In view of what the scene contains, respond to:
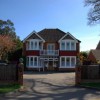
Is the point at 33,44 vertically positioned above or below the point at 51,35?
below

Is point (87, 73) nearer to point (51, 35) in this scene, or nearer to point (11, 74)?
point (11, 74)

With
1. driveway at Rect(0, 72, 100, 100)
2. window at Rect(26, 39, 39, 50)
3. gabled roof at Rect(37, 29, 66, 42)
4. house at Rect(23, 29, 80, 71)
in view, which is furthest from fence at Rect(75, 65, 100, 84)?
gabled roof at Rect(37, 29, 66, 42)

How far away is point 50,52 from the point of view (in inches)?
2601

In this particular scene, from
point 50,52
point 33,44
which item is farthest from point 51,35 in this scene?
point 33,44

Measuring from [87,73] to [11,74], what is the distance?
25.4ft

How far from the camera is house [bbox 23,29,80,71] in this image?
6550 cm

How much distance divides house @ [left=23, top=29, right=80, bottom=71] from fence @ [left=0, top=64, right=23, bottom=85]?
35086 mm

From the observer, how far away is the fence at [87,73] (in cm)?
3167

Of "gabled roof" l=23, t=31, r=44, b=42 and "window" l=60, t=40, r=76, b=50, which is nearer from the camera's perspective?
"gabled roof" l=23, t=31, r=44, b=42

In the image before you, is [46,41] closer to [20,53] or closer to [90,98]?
[20,53]

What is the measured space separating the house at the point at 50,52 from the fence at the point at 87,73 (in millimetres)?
32639

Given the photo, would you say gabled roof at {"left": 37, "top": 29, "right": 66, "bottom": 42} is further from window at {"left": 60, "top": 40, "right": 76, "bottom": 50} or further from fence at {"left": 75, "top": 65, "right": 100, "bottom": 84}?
fence at {"left": 75, "top": 65, "right": 100, "bottom": 84}

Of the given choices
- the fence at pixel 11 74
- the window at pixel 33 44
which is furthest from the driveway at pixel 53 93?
the window at pixel 33 44

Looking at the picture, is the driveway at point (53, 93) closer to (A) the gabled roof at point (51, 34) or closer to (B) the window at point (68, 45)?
(B) the window at point (68, 45)
